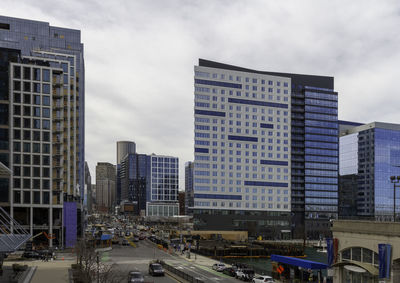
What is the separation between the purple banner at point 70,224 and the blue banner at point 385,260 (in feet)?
283

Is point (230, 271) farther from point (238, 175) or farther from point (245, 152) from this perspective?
point (245, 152)

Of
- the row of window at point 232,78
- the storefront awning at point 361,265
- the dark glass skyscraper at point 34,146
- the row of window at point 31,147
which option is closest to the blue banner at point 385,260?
the storefront awning at point 361,265

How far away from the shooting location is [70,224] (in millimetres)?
109062

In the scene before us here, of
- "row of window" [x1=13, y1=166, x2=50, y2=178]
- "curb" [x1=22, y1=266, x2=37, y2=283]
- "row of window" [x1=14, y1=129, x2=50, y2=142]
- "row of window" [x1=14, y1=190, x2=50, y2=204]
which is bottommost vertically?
"curb" [x1=22, y1=266, x2=37, y2=283]

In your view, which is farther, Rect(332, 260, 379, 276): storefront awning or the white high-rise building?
the white high-rise building

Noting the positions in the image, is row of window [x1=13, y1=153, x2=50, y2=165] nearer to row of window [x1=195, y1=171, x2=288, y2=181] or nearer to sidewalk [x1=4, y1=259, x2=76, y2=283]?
sidewalk [x1=4, y1=259, x2=76, y2=283]

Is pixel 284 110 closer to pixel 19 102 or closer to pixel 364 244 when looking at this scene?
pixel 19 102

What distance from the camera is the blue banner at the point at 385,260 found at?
35.2m

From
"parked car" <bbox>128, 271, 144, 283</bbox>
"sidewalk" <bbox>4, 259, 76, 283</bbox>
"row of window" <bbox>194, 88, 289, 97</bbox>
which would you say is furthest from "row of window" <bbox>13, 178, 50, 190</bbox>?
"row of window" <bbox>194, 88, 289, 97</bbox>

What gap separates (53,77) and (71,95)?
34.0 metres

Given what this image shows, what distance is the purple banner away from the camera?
107 metres

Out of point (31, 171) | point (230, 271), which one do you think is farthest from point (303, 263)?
point (31, 171)

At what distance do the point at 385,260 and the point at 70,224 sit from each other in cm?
8869

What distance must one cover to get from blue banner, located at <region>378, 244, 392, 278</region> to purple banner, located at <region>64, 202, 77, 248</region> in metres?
86.2
